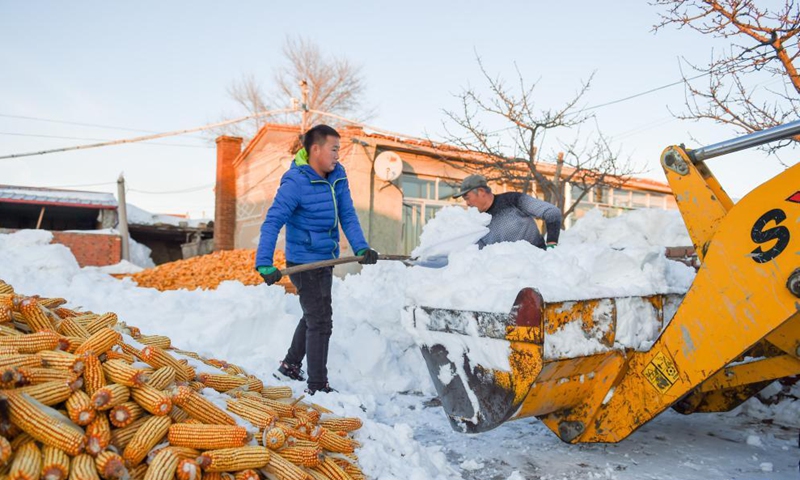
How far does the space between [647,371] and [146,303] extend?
6330 mm

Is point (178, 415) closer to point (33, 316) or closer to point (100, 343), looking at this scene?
point (100, 343)

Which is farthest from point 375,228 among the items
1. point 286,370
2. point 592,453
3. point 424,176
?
point 592,453

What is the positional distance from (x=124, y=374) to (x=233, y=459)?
67 centimetres

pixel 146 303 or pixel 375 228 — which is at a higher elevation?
pixel 375 228

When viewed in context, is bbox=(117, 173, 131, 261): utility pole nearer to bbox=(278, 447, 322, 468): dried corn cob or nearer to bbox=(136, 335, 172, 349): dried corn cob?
bbox=(136, 335, 172, 349): dried corn cob

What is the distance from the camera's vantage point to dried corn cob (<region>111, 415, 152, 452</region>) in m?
2.26

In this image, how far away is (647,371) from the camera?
111 inches

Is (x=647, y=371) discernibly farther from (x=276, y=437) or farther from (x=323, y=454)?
(x=276, y=437)

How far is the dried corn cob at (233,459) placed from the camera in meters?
2.27

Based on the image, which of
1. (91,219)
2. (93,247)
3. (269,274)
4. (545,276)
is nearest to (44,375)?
(269,274)

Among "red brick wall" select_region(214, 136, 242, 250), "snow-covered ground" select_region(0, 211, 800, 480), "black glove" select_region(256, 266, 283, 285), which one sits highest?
"red brick wall" select_region(214, 136, 242, 250)

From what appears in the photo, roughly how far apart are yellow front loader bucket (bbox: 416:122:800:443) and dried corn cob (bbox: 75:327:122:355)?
5.60ft

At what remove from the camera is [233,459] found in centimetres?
231

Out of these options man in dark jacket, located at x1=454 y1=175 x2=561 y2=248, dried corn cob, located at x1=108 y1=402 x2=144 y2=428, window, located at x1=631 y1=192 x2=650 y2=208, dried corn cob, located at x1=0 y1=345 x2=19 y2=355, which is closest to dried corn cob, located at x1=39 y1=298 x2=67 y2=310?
dried corn cob, located at x1=0 y1=345 x2=19 y2=355
